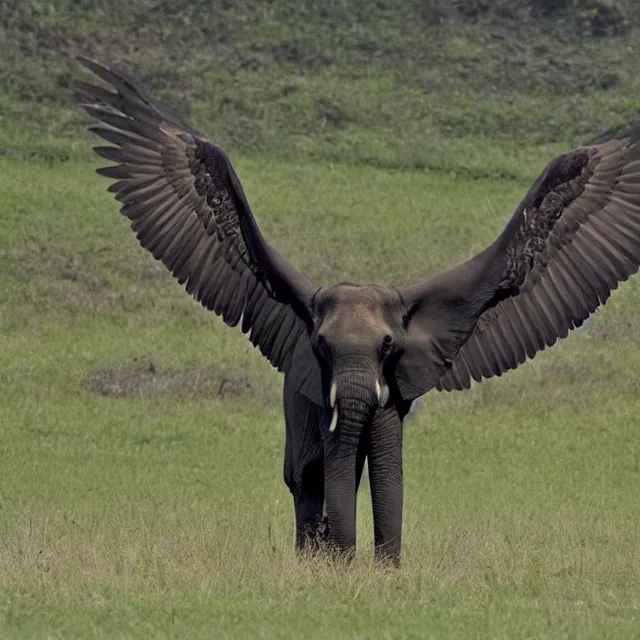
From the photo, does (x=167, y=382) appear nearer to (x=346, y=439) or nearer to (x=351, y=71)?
(x=346, y=439)

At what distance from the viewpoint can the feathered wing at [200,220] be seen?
1216 cm

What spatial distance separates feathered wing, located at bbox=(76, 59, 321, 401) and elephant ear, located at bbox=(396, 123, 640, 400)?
0.85m

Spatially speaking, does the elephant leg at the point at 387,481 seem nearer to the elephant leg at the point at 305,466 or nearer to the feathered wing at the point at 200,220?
the elephant leg at the point at 305,466

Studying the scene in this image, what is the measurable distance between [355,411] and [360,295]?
801mm

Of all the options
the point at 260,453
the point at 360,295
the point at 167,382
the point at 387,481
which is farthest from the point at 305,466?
the point at 167,382

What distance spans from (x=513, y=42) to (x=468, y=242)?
46.9 ft

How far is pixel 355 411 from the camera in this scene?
11.0 metres

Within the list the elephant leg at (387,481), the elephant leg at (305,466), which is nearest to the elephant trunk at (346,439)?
the elephant leg at (387,481)

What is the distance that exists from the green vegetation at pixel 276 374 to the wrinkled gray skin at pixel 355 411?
→ 1.14 ft

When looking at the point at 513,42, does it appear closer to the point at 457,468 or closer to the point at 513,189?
the point at 513,189

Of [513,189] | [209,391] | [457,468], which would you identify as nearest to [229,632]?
[457,468]

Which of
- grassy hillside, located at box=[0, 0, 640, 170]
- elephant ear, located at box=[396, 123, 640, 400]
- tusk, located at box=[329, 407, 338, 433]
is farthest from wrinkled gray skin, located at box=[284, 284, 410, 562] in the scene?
grassy hillside, located at box=[0, 0, 640, 170]

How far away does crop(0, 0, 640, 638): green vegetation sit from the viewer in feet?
34.4

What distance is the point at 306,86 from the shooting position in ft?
134
